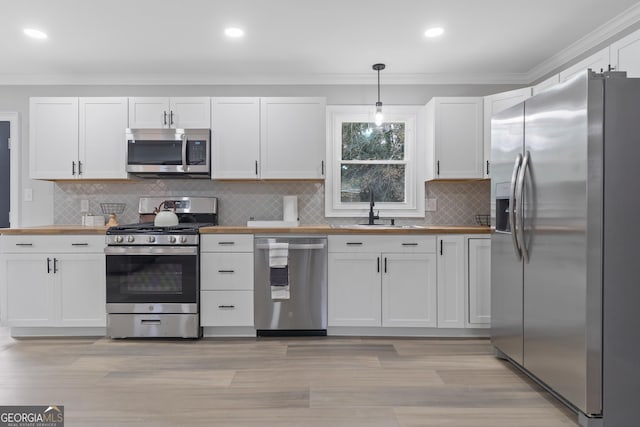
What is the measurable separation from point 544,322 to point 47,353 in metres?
3.41

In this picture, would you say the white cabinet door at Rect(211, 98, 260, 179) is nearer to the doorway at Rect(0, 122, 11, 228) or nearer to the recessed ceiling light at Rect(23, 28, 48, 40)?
the recessed ceiling light at Rect(23, 28, 48, 40)

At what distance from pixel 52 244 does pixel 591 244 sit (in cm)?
377

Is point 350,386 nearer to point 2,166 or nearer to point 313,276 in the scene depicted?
point 313,276

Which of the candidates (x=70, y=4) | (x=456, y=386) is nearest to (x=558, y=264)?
(x=456, y=386)

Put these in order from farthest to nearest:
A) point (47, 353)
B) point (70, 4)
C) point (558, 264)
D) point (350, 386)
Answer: point (47, 353)
point (70, 4)
point (350, 386)
point (558, 264)

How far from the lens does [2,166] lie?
12.8 feet

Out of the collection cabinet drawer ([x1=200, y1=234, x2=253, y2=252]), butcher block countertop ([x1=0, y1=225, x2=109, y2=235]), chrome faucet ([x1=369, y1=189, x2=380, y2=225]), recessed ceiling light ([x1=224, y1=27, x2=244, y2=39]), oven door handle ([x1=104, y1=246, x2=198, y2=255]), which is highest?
recessed ceiling light ([x1=224, y1=27, x2=244, y2=39])

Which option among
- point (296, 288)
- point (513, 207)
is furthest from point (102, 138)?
point (513, 207)

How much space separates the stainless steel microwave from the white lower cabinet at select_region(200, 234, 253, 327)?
0.76 m

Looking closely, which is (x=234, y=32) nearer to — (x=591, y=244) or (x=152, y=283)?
(x=152, y=283)

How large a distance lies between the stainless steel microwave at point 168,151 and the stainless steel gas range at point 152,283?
0.64 metres

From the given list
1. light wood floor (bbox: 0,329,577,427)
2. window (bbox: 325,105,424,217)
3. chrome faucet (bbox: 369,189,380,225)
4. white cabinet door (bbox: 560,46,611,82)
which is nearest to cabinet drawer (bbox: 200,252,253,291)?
light wood floor (bbox: 0,329,577,427)

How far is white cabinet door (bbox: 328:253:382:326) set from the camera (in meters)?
3.20

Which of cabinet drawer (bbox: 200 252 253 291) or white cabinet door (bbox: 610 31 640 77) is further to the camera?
cabinet drawer (bbox: 200 252 253 291)
